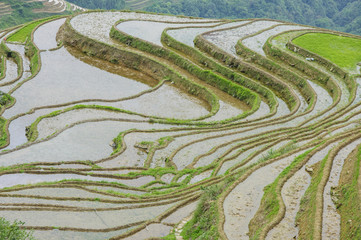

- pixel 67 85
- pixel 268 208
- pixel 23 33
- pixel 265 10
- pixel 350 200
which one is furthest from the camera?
pixel 265 10

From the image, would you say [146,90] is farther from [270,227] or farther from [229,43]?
[270,227]

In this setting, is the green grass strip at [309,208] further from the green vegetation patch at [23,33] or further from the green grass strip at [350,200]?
the green vegetation patch at [23,33]

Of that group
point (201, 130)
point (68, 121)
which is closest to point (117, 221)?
point (201, 130)

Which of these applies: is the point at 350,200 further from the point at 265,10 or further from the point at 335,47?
the point at 265,10

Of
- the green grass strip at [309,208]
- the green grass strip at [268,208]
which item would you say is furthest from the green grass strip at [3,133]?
the green grass strip at [309,208]

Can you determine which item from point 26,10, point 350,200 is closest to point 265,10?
point 26,10

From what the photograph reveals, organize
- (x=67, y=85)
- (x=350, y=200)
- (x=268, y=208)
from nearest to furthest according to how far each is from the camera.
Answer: (x=350, y=200), (x=268, y=208), (x=67, y=85)

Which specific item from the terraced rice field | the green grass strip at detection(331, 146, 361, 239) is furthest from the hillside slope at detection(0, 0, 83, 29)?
the green grass strip at detection(331, 146, 361, 239)
